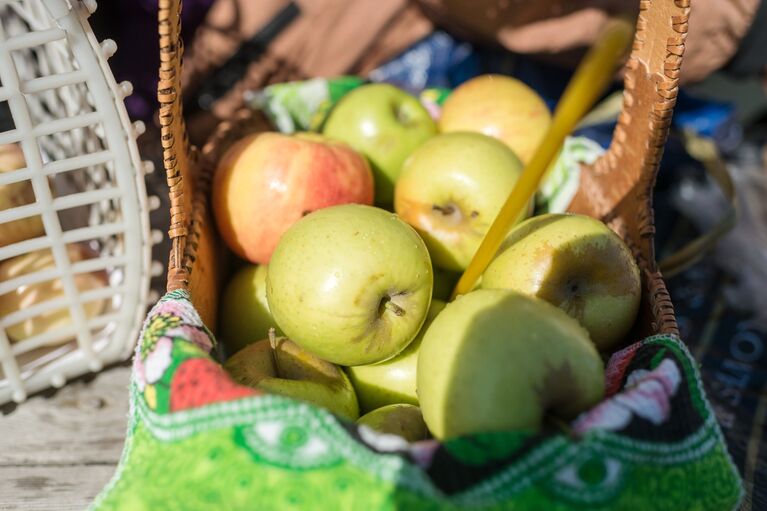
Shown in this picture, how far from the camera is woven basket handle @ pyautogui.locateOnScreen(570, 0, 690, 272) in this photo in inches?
25.5

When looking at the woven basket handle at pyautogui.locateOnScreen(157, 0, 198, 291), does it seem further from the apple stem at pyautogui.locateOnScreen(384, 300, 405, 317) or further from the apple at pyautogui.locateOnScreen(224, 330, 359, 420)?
the apple stem at pyautogui.locateOnScreen(384, 300, 405, 317)

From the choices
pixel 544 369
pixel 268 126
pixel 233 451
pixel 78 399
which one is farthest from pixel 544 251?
pixel 78 399

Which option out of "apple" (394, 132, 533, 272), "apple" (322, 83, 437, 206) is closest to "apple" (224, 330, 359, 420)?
"apple" (394, 132, 533, 272)

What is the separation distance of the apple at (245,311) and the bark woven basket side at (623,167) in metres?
0.02

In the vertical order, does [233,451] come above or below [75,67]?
below

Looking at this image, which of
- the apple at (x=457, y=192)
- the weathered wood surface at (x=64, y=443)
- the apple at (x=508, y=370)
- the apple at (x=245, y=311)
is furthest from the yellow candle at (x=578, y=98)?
the weathered wood surface at (x=64, y=443)

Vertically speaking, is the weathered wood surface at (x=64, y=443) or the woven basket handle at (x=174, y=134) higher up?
the woven basket handle at (x=174, y=134)

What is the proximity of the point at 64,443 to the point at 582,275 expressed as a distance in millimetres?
678

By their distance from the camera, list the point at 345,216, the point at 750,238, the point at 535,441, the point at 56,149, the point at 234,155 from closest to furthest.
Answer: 1. the point at 535,441
2. the point at 345,216
3. the point at 234,155
4. the point at 56,149
5. the point at 750,238

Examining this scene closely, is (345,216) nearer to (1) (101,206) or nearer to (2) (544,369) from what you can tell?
(2) (544,369)

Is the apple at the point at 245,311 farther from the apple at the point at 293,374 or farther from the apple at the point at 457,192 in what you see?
the apple at the point at 457,192

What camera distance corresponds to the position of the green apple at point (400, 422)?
22.6 inches

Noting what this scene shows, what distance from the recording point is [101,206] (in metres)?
0.89

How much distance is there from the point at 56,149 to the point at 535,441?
84 cm
